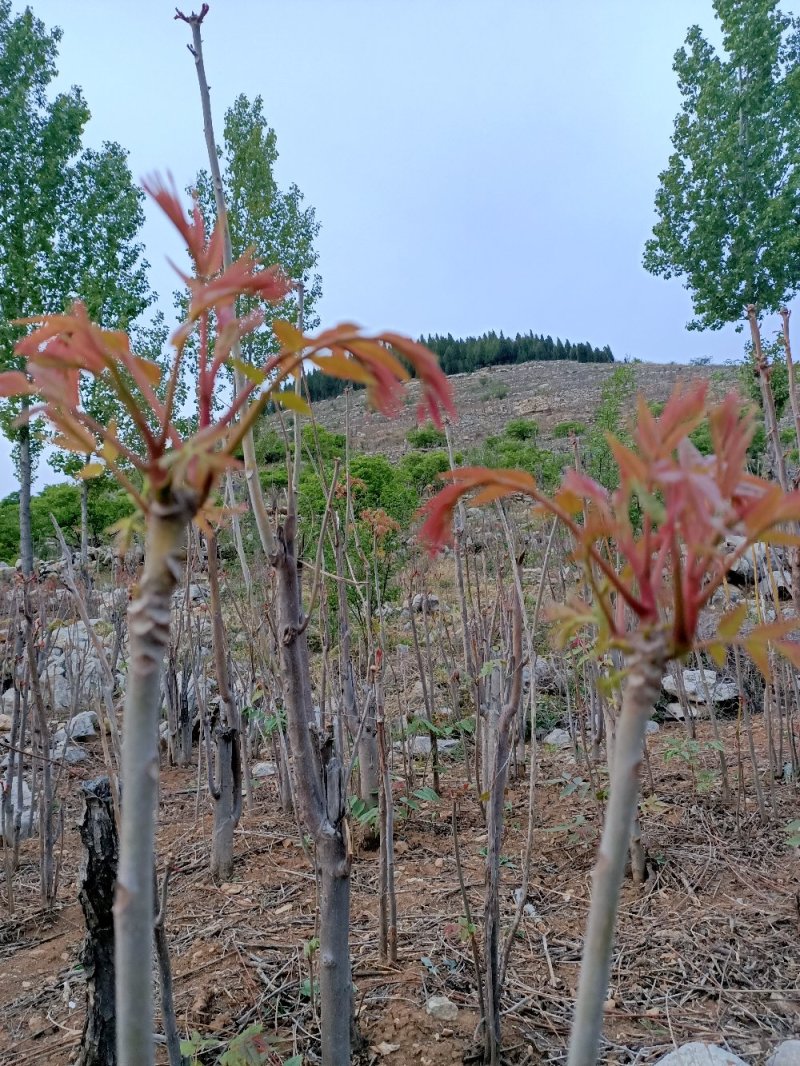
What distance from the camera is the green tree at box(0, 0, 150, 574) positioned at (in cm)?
1034

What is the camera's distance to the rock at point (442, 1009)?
1.63m

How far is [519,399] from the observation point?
32750 millimetres

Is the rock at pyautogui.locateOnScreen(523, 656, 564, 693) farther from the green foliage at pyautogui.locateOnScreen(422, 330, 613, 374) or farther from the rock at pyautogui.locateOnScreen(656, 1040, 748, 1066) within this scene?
the green foliage at pyautogui.locateOnScreen(422, 330, 613, 374)

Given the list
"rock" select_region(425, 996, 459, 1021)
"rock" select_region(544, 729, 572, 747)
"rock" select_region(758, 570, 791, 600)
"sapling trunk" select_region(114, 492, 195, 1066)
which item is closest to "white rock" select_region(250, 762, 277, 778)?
"rock" select_region(544, 729, 572, 747)

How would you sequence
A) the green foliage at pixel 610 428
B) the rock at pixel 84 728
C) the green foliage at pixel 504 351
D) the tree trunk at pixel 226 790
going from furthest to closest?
the green foliage at pixel 504 351
the green foliage at pixel 610 428
the rock at pixel 84 728
the tree trunk at pixel 226 790

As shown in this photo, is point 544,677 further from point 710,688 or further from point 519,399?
Result: point 519,399

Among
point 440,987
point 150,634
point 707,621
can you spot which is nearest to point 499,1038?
point 440,987

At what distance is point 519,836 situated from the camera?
9.07 feet

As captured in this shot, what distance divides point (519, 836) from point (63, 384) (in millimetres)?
2741

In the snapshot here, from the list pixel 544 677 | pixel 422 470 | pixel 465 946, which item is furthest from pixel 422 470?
pixel 465 946

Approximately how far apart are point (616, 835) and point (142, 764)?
31 cm

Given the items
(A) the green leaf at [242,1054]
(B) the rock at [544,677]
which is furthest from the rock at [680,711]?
(A) the green leaf at [242,1054]

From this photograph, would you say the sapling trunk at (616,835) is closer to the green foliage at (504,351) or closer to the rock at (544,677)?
the rock at (544,677)

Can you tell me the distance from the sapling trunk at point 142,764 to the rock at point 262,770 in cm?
375
